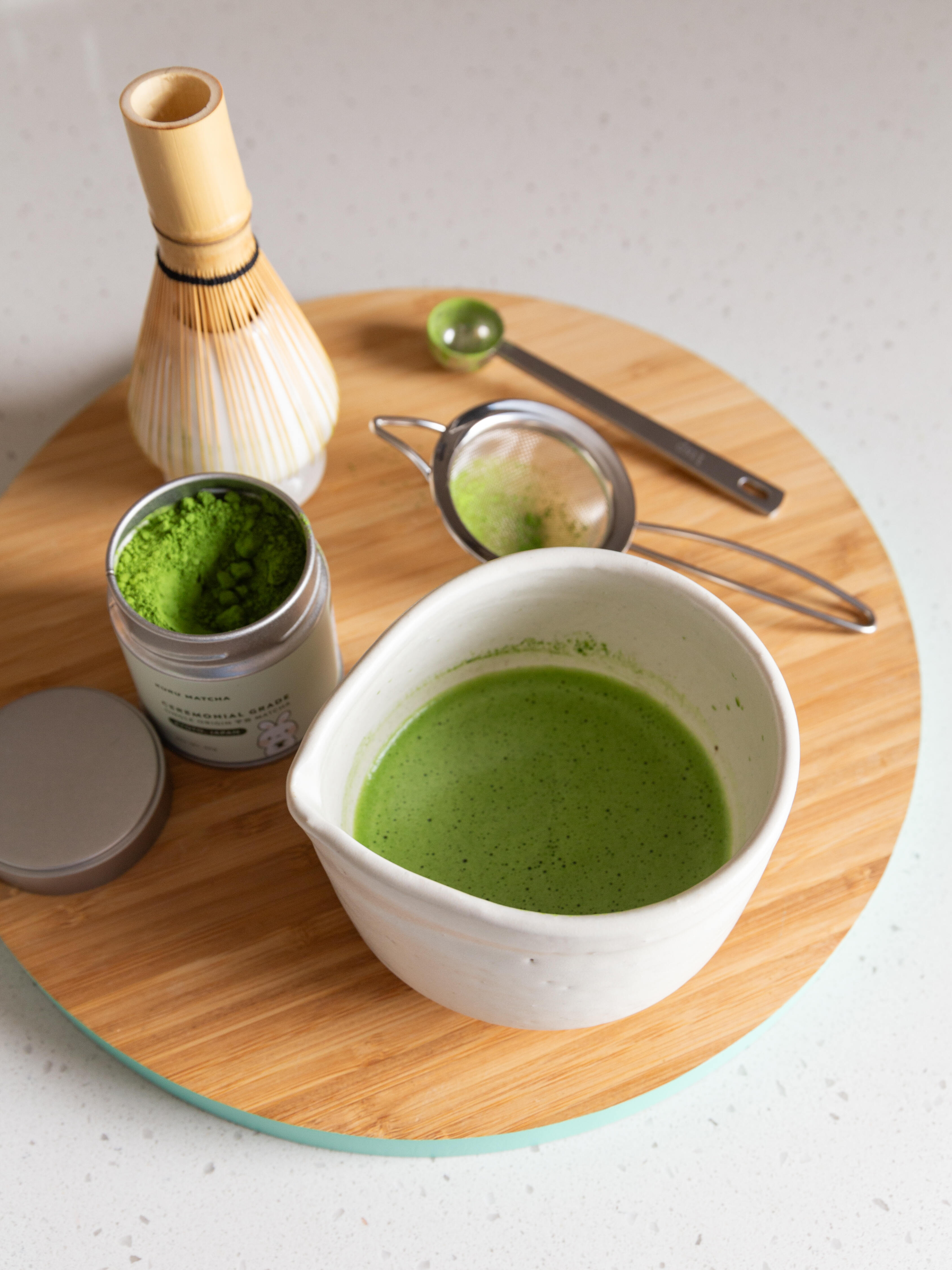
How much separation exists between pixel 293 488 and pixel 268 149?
0.76 metres

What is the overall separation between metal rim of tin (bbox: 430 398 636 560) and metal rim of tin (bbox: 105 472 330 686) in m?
0.21

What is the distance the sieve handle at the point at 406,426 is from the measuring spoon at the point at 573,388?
92mm

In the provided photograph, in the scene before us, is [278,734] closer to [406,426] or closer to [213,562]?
[213,562]

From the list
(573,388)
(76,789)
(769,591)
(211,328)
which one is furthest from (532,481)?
(76,789)

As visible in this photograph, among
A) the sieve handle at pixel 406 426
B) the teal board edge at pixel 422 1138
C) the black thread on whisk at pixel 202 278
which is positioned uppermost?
the black thread on whisk at pixel 202 278

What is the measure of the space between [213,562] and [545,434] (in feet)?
1.34

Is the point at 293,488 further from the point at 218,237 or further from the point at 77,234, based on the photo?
the point at 77,234

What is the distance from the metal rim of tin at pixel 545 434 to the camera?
3.44 ft

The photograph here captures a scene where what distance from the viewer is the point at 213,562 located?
849 mm

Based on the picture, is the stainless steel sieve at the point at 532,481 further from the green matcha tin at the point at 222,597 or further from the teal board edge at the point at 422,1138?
the teal board edge at the point at 422,1138

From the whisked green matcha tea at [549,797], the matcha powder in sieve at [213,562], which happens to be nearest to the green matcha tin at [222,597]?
the matcha powder in sieve at [213,562]

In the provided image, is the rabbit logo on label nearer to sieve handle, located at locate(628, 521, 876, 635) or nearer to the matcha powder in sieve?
the matcha powder in sieve

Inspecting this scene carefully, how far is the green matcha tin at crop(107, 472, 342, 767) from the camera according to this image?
2.65 ft

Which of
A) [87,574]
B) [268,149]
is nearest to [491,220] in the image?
[268,149]
